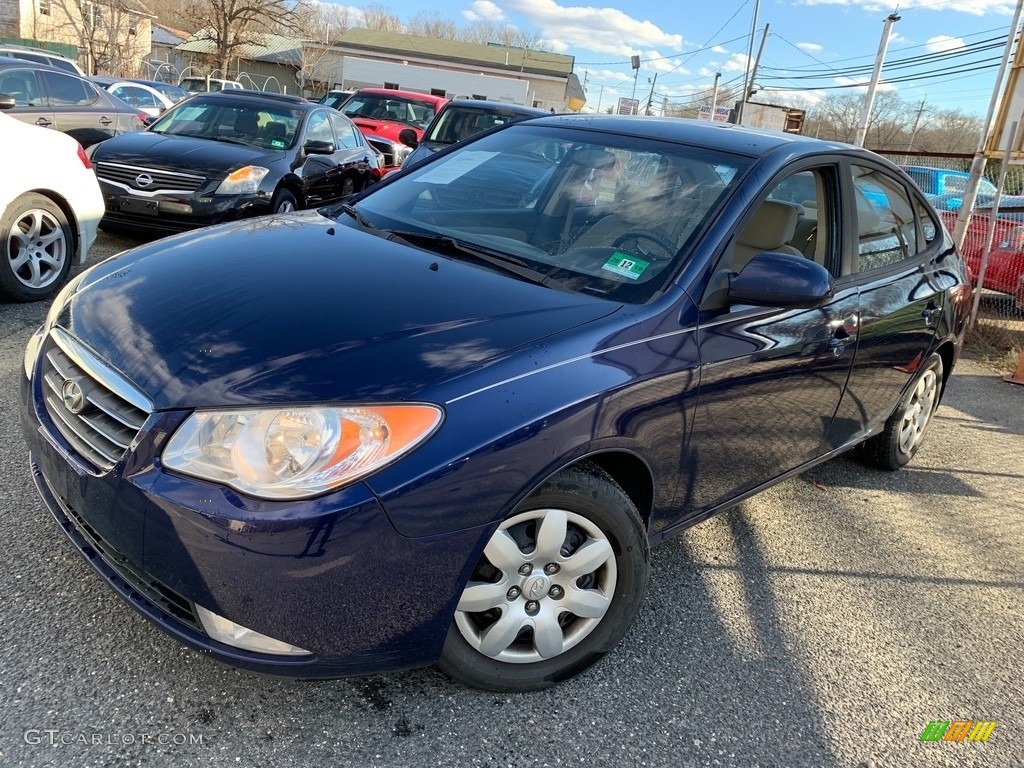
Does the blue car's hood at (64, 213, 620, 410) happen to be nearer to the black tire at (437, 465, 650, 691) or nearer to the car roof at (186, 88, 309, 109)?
the black tire at (437, 465, 650, 691)

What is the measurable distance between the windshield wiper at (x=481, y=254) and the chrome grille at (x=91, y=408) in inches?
47.4

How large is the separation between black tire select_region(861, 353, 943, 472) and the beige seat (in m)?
1.41

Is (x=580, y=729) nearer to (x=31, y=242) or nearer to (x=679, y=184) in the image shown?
(x=679, y=184)

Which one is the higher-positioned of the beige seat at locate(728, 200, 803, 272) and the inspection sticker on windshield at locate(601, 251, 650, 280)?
the beige seat at locate(728, 200, 803, 272)

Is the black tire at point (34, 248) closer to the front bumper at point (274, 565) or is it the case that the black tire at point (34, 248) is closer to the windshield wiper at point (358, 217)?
the windshield wiper at point (358, 217)

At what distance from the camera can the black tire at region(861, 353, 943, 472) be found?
4266 mm

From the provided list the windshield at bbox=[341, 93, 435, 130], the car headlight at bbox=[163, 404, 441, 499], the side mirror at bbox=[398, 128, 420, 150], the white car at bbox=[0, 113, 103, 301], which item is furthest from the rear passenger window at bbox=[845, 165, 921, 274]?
the windshield at bbox=[341, 93, 435, 130]

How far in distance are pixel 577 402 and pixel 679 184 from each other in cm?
120

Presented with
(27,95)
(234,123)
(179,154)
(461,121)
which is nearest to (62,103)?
(27,95)

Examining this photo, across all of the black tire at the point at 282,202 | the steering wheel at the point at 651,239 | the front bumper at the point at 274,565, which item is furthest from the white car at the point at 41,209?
the steering wheel at the point at 651,239

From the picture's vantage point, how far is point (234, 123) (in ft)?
26.3

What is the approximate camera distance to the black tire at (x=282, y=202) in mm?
7348

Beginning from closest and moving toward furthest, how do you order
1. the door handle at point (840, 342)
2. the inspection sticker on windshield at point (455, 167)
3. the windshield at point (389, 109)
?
the door handle at point (840, 342) → the inspection sticker on windshield at point (455, 167) → the windshield at point (389, 109)

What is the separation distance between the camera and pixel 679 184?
9.70ft
